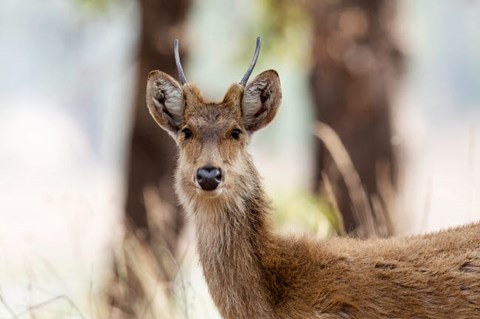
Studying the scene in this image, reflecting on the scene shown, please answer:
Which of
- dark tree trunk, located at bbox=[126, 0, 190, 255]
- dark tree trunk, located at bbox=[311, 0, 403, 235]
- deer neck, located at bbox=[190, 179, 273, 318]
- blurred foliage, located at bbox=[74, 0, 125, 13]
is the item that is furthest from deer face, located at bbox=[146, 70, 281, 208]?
blurred foliage, located at bbox=[74, 0, 125, 13]

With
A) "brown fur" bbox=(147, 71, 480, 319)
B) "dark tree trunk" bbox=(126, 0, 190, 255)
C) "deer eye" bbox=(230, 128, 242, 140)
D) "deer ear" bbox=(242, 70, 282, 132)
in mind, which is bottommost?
"brown fur" bbox=(147, 71, 480, 319)

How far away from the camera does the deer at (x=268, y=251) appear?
607 centimetres

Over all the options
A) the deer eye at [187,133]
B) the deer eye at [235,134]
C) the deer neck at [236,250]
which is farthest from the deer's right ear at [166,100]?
the deer neck at [236,250]

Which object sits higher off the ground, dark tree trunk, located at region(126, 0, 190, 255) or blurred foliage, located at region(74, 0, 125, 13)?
blurred foliage, located at region(74, 0, 125, 13)

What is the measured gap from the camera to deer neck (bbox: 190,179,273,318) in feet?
20.8

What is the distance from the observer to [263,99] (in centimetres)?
690

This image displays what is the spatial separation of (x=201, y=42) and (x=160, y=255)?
4.41 m

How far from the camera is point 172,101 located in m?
6.95

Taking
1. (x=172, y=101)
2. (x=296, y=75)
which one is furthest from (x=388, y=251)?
(x=296, y=75)

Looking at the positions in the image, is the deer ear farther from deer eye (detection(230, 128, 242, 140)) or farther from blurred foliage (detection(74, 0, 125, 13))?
blurred foliage (detection(74, 0, 125, 13))

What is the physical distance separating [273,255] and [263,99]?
1.02 meters

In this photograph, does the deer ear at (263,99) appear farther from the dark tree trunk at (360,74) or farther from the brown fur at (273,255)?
the dark tree trunk at (360,74)

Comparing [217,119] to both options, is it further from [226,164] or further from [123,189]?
[123,189]

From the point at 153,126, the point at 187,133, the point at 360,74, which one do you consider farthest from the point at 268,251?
the point at 153,126
